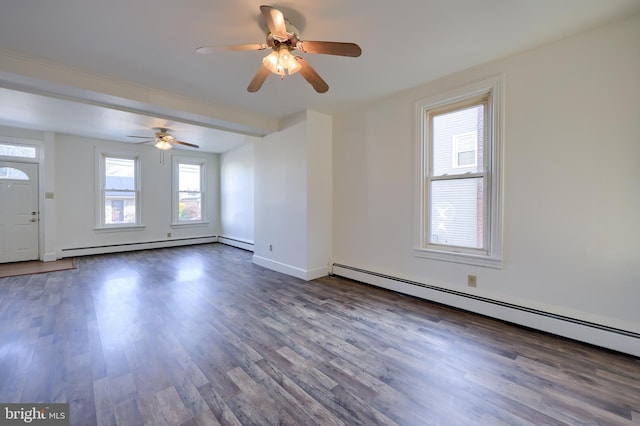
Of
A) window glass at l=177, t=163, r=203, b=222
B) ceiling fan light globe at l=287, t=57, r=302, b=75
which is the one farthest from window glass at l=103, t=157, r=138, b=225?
ceiling fan light globe at l=287, t=57, r=302, b=75

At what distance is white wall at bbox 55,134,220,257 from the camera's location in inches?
215

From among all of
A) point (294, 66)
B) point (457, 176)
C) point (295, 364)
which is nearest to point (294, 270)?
point (295, 364)

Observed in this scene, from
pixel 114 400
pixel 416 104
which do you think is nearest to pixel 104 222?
pixel 114 400

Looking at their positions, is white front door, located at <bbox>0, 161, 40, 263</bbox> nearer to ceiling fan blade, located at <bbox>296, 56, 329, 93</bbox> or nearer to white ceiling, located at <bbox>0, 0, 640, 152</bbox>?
white ceiling, located at <bbox>0, 0, 640, 152</bbox>

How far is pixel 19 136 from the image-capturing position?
495 cm

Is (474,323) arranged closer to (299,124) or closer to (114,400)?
(114,400)

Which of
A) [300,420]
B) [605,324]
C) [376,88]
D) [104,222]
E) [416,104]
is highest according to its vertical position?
[376,88]

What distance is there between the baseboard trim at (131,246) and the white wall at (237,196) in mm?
643

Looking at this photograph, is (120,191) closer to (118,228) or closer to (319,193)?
(118,228)

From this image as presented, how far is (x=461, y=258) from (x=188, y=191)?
6.88m

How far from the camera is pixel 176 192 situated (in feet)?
22.9

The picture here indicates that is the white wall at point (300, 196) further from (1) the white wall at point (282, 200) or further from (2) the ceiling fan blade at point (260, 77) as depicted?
(2) the ceiling fan blade at point (260, 77)

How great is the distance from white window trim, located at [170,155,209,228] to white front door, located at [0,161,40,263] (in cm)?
247

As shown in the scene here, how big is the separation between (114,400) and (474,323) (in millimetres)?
2937
